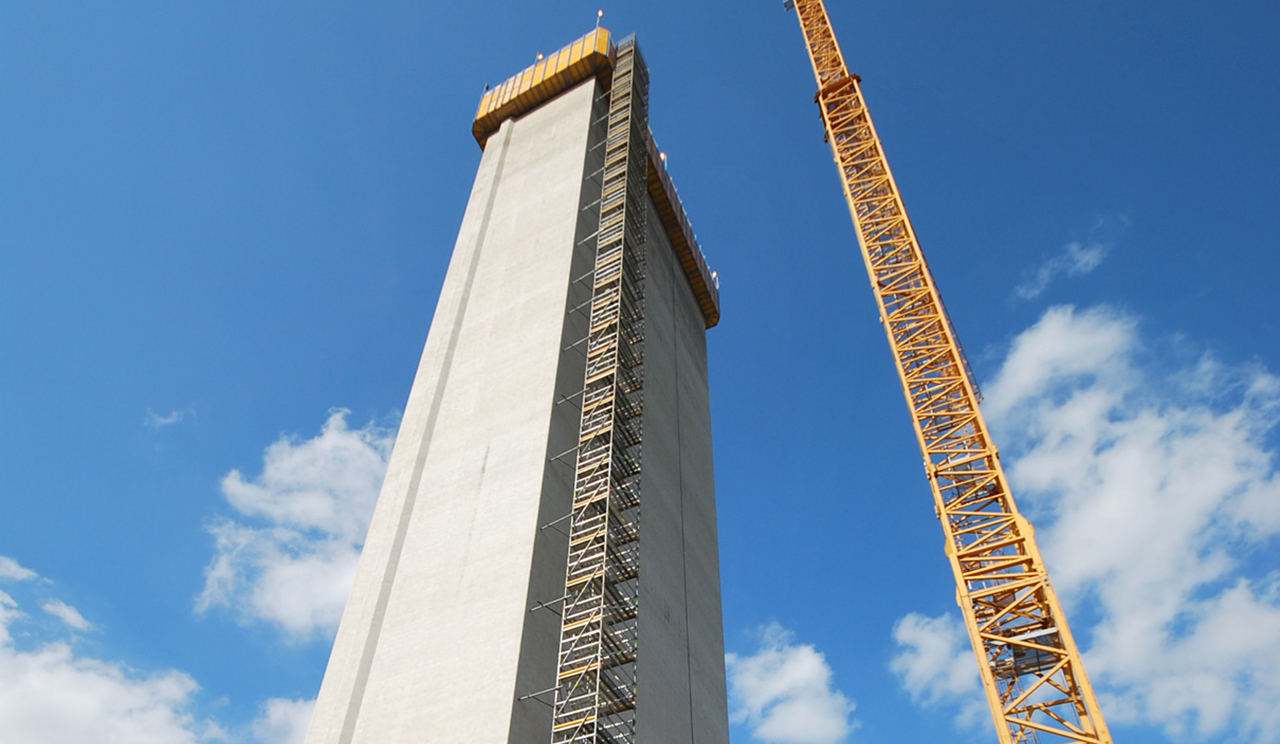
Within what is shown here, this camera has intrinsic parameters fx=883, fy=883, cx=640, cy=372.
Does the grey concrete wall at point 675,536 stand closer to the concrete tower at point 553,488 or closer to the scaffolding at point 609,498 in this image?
the concrete tower at point 553,488

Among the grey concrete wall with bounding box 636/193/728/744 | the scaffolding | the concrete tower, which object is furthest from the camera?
the grey concrete wall with bounding box 636/193/728/744

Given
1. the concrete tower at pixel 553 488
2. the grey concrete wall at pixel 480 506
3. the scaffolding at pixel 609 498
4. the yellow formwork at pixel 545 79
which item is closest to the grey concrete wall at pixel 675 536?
the concrete tower at pixel 553 488

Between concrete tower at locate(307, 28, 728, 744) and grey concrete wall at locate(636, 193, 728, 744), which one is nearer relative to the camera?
concrete tower at locate(307, 28, 728, 744)

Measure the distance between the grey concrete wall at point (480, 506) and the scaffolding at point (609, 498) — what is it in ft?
3.08

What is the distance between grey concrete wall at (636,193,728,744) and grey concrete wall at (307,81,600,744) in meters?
4.69

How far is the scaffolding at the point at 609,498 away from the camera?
28.6 metres

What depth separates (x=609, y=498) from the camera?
32.3 meters

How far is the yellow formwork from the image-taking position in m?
53.8

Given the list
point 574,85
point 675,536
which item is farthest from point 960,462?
point 574,85

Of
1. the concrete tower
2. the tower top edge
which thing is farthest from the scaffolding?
the tower top edge

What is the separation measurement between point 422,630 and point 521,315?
1549 centimetres

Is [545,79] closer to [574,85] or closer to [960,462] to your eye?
[574,85]

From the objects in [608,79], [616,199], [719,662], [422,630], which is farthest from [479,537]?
[608,79]

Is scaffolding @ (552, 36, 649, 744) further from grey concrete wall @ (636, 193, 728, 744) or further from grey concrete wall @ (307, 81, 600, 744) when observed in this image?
grey concrete wall @ (636, 193, 728, 744)
